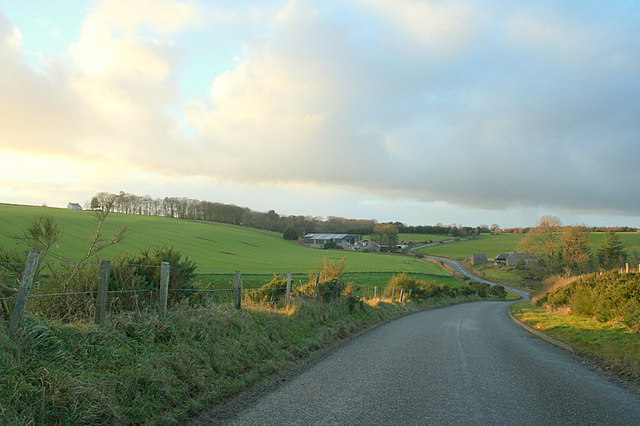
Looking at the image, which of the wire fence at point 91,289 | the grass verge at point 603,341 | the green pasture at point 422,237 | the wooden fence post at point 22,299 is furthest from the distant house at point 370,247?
the wooden fence post at point 22,299

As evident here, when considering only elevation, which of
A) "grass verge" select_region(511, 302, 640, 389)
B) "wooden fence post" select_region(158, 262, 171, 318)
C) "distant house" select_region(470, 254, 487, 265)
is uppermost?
"wooden fence post" select_region(158, 262, 171, 318)

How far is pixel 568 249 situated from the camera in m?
55.9

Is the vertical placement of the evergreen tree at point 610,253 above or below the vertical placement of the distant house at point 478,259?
above

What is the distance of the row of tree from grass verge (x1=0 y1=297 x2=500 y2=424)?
53.8m

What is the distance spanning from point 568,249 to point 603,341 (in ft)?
170

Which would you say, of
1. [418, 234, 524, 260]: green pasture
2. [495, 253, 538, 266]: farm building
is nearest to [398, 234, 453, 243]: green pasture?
[418, 234, 524, 260]: green pasture

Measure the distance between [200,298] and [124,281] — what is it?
229 centimetres

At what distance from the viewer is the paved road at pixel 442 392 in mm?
5207

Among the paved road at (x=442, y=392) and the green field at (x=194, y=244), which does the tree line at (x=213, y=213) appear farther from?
the paved road at (x=442, y=392)

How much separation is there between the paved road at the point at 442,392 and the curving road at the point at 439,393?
0.5 inches

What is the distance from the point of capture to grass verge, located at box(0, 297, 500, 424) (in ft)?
14.6

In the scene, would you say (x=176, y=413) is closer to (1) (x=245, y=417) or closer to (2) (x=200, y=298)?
(1) (x=245, y=417)

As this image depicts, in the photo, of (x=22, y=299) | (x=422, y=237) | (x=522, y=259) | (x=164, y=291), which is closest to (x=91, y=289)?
(x=164, y=291)

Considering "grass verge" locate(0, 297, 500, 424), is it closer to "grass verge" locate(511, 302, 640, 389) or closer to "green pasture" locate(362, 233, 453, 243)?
"grass verge" locate(511, 302, 640, 389)
